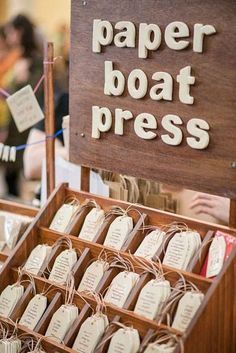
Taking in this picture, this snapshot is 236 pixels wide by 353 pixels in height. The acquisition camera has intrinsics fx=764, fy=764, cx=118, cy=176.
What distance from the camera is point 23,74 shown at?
12.8 ft

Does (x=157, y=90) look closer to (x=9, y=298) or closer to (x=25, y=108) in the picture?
(x=9, y=298)

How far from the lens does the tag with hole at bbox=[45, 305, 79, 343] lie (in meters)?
2.54

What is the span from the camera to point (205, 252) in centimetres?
241

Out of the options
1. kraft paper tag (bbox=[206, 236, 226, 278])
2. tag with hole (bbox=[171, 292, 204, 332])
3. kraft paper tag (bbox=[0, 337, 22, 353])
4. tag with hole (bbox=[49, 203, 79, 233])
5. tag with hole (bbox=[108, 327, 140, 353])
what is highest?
kraft paper tag (bbox=[206, 236, 226, 278])

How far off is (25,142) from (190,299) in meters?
1.81

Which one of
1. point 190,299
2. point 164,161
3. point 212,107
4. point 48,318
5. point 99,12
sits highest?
point 99,12

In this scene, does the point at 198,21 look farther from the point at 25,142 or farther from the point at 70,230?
the point at 25,142

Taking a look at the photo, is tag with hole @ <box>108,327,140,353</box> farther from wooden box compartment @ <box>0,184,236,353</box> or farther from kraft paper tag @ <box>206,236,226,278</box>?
kraft paper tag @ <box>206,236,226,278</box>

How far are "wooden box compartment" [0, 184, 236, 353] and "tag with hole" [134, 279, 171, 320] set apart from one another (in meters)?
0.03

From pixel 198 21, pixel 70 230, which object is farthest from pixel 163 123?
pixel 70 230

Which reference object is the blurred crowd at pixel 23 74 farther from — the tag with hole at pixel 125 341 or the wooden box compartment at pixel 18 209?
the tag with hole at pixel 125 341

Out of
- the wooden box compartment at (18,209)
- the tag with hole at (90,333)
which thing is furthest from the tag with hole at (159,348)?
the wooden box compartment at (18,209)

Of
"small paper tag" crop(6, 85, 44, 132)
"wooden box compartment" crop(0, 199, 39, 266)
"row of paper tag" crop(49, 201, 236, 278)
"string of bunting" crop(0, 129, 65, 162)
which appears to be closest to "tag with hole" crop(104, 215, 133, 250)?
"row of paper tag" crop(49, 201, 236, 278)

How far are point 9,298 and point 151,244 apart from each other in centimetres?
58
